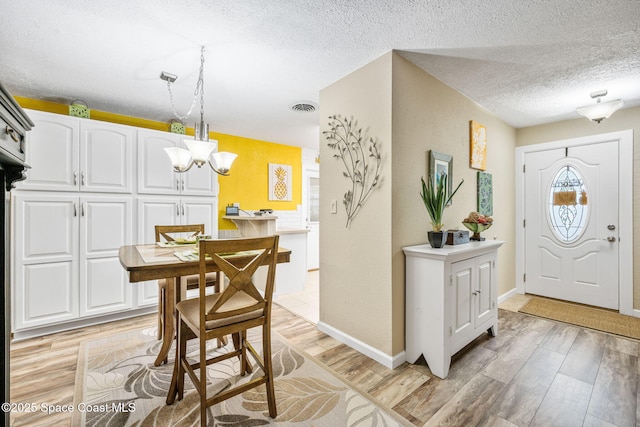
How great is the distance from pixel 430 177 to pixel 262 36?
1.68 m

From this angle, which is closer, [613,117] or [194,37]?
[194,37]

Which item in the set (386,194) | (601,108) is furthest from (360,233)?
(601,108)

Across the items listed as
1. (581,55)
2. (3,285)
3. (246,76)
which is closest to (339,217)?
(246,76)

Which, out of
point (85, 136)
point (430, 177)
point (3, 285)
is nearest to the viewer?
point (3, 285)

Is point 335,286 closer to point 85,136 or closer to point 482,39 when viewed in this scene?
point 482,39

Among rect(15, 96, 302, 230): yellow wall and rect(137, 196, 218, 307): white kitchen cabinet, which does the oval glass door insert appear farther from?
rect(137, 196, 218, 307): white kitchen cabinet

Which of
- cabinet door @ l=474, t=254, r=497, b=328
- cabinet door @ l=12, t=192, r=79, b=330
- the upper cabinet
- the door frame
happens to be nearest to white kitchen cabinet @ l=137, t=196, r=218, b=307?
the upper cabinet

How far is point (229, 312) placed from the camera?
59.9 inches

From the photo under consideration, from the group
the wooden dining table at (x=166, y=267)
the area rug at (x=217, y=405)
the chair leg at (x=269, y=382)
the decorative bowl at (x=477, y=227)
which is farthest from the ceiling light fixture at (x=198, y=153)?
the decorative bowl at (x=477, y=227)

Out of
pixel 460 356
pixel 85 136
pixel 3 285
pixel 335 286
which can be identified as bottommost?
pixel 460 356

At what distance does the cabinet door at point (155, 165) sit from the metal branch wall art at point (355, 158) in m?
1.94

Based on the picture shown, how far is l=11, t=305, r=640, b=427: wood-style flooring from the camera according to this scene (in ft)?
5.31

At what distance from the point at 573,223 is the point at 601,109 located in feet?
4.92

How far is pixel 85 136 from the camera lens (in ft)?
9.14
